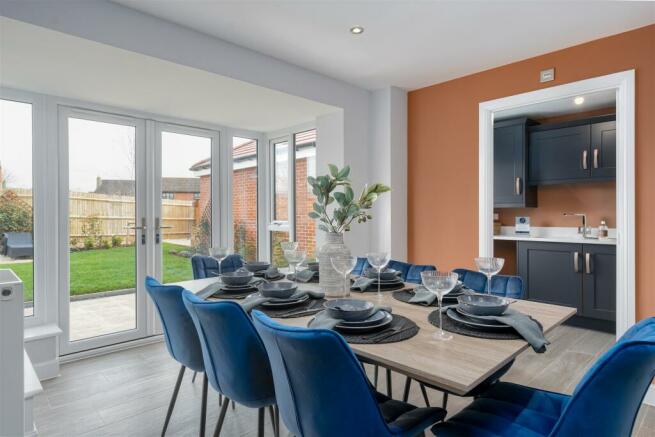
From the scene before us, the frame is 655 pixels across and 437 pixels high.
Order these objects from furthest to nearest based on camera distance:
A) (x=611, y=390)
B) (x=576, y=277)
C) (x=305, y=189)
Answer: (x=305, y=189) < (x=576, y=277) < (x=611, y=390)

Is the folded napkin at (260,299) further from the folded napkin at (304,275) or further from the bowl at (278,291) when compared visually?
the folded napkin at (304,275)

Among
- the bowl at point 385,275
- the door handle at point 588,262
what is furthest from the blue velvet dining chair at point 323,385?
the door handle at point 588,262

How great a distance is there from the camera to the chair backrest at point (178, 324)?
170 cm

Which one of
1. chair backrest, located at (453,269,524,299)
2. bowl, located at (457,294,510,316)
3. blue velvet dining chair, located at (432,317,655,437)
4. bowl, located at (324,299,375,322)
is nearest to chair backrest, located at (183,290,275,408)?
bowl, located at (324,299,375,322)

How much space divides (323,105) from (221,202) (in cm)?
153

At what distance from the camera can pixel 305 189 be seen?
430 cm

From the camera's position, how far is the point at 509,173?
15.5ft

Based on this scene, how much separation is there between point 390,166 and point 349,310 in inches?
104

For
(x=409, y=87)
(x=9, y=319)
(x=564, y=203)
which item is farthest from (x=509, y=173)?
(x=9, y=319)

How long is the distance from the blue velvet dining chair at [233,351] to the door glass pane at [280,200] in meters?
2.98

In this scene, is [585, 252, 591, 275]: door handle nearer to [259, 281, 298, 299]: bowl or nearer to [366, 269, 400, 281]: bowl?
[366, 269, 400, 281]: bowl

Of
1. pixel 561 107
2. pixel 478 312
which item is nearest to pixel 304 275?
pixel 478 312

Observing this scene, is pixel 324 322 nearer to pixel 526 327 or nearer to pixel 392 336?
pixel 392 336

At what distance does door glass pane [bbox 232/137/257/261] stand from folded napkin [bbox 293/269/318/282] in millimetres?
2113
